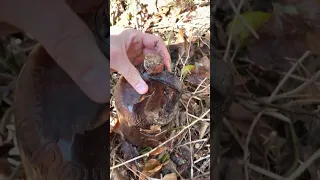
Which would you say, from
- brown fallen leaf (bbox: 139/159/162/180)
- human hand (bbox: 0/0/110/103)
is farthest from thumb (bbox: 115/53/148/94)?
human hand (bbox: 0/0/110/103)

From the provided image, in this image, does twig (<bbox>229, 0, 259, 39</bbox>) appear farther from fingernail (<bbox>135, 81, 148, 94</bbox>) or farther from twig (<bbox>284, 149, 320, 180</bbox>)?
fingernail (<bbox>135, 81, 148, 94</bbox>)

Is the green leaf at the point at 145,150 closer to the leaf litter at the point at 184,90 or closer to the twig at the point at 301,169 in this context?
the leaf litter at the point at 184,90

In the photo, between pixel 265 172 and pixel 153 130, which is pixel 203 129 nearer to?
pixel 153 130

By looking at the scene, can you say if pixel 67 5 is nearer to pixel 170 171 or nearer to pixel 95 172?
pixel 95 172

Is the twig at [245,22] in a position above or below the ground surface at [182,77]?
above

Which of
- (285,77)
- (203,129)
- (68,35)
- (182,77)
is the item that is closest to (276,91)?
(285,77)

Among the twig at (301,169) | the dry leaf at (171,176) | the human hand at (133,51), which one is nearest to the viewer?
the twig at (301,169)

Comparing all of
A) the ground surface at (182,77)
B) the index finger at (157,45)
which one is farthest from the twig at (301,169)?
the index finger at (157,45)
